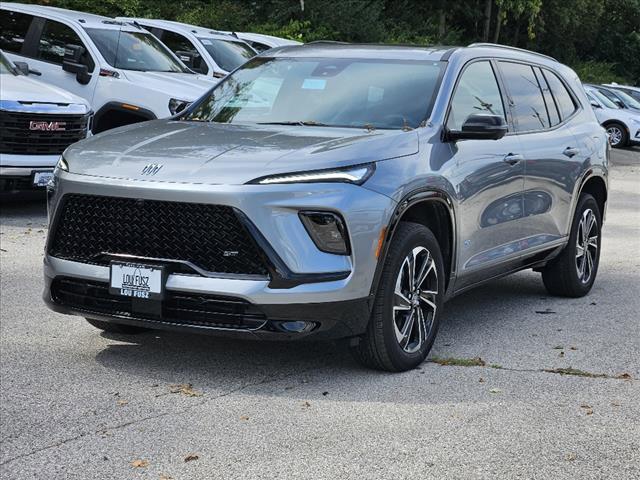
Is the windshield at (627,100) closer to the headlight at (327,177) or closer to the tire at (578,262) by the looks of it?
the tire at (578,262)

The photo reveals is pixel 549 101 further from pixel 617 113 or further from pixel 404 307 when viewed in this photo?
pixel 617 113

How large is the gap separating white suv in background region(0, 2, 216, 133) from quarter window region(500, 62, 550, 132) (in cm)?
598

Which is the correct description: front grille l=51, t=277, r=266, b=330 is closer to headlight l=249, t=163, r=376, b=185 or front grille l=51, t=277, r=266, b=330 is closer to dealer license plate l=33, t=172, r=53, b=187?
headlight l=249, t=163, r=376, b=185

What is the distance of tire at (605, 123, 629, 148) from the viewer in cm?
3005

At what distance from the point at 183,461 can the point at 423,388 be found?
163cm

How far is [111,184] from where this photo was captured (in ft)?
18.9

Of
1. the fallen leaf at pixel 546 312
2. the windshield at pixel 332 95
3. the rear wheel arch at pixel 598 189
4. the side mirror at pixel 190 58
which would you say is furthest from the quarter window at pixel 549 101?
the side mirror at pixel 190 58

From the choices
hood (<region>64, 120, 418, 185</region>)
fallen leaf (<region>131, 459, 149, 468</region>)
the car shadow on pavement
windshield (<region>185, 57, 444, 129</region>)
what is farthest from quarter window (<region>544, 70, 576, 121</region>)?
fallen leaf (<region>131, 459, 149, 468</region>)

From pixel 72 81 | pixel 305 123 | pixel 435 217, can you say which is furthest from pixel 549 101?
pixel 72 81

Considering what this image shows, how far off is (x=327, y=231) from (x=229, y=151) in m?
0.71

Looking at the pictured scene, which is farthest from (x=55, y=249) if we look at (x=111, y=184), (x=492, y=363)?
(x=492, y=363)

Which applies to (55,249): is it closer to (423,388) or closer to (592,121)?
(423,388)

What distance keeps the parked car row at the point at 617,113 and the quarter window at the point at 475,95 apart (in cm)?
2290

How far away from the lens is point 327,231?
560 centimetres
